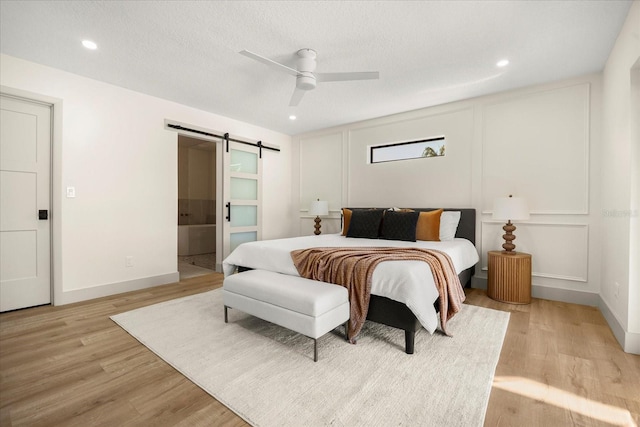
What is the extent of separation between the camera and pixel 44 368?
1.93 meters

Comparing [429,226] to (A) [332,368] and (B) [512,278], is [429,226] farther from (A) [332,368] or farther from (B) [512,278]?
(A) [332,368]

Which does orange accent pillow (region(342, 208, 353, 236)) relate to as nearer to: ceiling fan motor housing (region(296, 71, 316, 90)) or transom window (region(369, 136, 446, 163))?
transom window (region(369, 136, 446, 163))

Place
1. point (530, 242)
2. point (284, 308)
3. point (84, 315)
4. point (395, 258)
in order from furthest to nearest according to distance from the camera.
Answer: point (530, 242), point (84, 315), point (395, 258), point (284, 308)

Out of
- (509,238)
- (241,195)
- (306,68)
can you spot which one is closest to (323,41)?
(306,68)

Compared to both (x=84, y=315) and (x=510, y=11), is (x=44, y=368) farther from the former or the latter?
(x=510, y=11)

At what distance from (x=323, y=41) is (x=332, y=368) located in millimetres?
2676

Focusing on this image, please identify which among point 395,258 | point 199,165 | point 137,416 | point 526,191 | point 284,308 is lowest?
point 137,416

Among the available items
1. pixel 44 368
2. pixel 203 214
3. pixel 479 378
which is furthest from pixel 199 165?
pixel 479 378

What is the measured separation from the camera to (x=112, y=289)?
357 cm

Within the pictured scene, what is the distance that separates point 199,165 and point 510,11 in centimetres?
744

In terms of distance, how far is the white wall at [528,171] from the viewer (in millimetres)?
3275

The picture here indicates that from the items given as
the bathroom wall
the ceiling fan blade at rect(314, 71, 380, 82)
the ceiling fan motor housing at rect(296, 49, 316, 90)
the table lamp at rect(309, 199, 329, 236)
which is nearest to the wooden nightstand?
the ceiling fan blade at rect(314, 71, 380, 82)

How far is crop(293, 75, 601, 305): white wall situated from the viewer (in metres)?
3.27

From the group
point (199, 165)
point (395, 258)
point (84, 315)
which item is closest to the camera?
point (395, 258)
